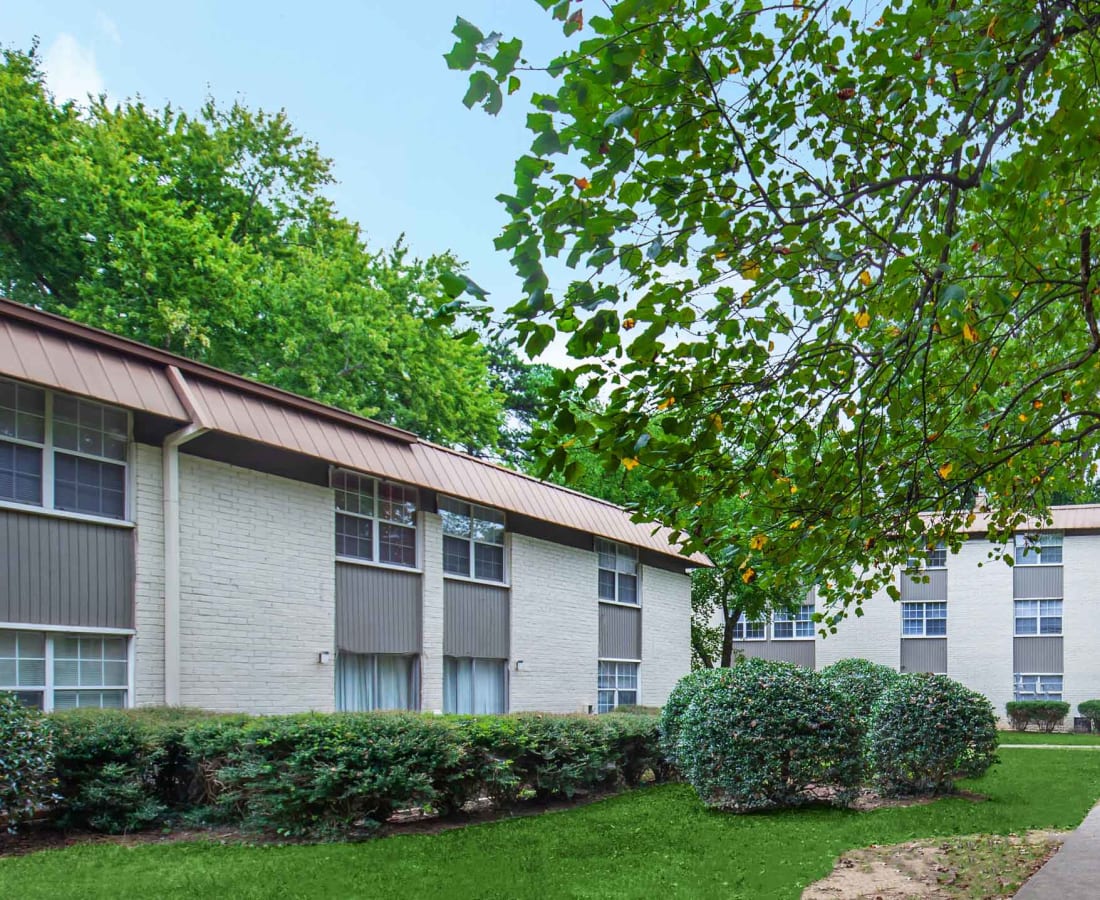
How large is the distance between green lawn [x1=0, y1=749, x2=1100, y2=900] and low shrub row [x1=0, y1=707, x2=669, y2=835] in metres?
0.49

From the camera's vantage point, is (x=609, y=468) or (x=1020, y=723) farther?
(x=1020, y=723)

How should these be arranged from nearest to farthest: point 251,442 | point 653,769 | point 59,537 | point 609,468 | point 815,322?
point 609,468 < point 815,322 < point 59,537 < point 251,442 < point 653,769

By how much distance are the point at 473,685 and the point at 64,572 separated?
8.51 m

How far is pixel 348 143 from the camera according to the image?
34.8 meters

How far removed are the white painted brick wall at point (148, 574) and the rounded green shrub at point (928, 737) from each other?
870cm

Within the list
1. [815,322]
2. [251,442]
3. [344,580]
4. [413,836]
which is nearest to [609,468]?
[815,322]

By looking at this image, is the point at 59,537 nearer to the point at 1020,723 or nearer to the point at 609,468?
the point at 609,468

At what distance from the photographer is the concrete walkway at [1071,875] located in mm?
7047

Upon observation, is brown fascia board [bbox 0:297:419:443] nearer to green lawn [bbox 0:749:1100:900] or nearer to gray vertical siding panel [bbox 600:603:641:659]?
green lawn [bbox 0:749:1100:900]

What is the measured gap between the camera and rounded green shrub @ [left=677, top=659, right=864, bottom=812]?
39.1ft

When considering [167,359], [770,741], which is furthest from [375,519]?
[770,741]

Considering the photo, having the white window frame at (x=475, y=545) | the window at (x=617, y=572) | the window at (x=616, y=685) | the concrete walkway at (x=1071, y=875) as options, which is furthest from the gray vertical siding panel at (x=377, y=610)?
the concrete walkway at (x=1071, y=875)

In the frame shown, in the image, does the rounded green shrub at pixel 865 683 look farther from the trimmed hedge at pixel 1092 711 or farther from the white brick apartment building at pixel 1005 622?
the trimmed hedge at pixel 1092 711

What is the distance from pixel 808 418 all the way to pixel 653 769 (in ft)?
30.6
